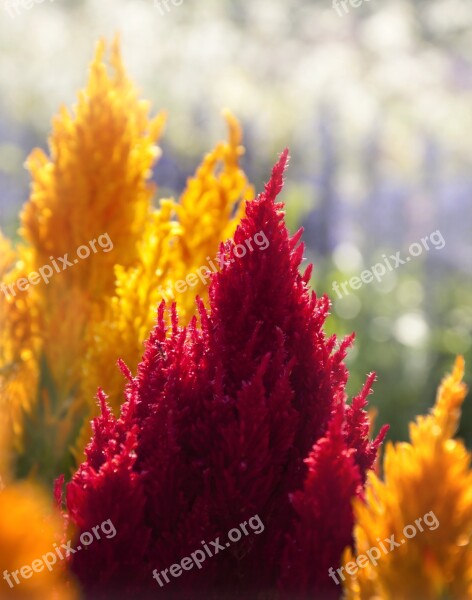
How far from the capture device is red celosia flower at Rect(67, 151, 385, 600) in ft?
4.55

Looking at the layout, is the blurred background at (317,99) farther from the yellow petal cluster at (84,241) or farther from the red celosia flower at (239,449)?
the red celosia flower at (239,449)

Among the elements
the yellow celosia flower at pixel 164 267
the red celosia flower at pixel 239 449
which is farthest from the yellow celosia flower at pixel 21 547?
the yellow celosia flower at pixel 164 267

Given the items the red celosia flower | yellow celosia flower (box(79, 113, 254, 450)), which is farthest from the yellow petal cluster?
the red celosia flower

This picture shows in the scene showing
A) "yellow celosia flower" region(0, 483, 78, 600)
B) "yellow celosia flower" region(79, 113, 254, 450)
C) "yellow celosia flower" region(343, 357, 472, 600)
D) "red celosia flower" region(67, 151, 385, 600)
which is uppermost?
"yellow celosia flower" region(79, 113, 254, 450)

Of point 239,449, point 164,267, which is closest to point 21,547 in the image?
point 239,449

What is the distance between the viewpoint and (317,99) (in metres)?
13.6

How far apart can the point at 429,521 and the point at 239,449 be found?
335 millimetres

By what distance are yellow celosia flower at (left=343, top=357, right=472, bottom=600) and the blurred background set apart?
9.95 meters

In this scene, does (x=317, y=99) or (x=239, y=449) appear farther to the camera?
(x=317, y=99)

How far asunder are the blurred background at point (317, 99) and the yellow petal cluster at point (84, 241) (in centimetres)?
879

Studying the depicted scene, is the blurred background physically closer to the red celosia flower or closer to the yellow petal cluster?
the yellow petal cluster

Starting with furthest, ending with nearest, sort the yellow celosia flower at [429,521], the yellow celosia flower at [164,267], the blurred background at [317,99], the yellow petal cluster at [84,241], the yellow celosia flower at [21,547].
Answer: the blurred background at [317,99], the yellow petal cluster at [84,241], the yellow celosia flower at [164,267], the yellow celosia flower at [429,521], the yellow celosia flower at [21,547]

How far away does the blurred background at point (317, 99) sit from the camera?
13.3 m

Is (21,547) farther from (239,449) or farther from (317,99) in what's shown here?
(317,99)
